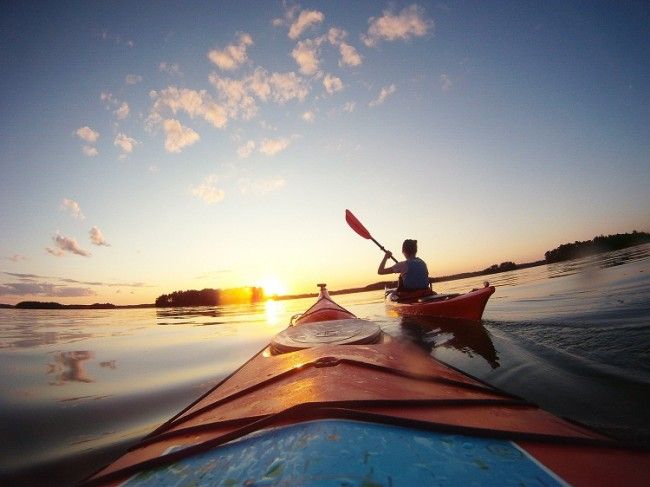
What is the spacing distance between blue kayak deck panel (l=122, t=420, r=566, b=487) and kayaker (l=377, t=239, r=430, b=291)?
7605 mm

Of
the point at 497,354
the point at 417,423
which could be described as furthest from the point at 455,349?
the point at 417,423

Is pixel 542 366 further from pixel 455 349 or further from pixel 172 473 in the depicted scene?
pixel 172 473

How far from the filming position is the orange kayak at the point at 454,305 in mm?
6273

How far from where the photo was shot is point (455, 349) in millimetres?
5219

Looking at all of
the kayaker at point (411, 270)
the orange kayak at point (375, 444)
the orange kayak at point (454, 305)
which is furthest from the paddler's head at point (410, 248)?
the orange kayak at point (375, 444)

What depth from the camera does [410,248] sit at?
8805 millimetres

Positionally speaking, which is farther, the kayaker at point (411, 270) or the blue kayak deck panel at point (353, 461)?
the kayaker at point (411, 270)

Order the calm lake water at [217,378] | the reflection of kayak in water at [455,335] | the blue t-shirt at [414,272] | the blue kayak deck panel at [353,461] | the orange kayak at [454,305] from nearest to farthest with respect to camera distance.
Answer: the blue kayak deck panel at [353,461] < the calm lake water at [217,378] < the reflection of kayak in water at [455,335] < the orange kayak at [454,305] < the blue t-shirt at [414,272]

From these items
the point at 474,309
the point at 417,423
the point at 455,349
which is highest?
the point at 417,423

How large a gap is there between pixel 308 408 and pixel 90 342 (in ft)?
35.8

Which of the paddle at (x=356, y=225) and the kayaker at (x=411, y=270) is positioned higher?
the paddle at (x=356, y=225)

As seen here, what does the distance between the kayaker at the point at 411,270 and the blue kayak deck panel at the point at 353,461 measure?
7.60 metres

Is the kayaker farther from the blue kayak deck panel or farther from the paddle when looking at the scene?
the blue kayak deck panel

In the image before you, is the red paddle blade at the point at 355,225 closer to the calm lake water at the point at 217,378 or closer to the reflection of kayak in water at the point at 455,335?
the reflection of kayak in water at the point at 455,335
